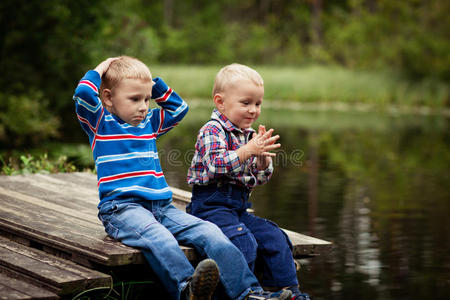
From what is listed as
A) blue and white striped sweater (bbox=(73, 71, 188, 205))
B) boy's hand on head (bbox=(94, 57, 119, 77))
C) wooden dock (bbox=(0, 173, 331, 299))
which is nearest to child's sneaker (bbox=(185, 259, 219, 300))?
wooden dock (bbox=(0, 173, 331, 299))

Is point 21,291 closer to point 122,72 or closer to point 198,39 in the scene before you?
point 122,72

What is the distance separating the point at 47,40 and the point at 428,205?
27.0 ft

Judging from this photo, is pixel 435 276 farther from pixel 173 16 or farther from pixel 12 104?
pixel 173 16

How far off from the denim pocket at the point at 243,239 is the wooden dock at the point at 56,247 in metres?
0.22

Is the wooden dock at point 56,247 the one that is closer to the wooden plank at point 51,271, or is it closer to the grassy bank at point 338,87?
the wooden plank at point 51,271

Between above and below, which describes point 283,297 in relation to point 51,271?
below

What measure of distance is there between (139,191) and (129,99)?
49 cm

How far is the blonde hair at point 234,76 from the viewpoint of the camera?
149 inches

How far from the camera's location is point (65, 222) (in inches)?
155

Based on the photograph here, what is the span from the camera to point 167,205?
3.75 meters

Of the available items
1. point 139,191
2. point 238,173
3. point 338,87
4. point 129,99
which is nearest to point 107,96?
point 129,99

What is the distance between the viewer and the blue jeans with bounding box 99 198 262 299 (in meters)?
3.33

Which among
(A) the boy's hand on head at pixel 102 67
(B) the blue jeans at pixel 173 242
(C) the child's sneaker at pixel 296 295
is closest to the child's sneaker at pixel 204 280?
(B) the blue jeans at pixel 173 242

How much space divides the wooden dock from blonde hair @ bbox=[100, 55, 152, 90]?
31.0 inches
